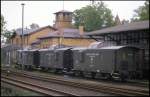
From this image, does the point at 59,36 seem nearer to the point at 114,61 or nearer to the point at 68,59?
the point at 68,59

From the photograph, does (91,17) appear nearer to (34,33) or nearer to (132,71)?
(34,33)

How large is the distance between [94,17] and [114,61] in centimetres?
8185

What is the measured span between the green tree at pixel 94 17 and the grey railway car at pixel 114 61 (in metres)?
75.7

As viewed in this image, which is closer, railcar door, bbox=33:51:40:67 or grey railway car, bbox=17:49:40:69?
railcar door, bbox=33:51:40:67

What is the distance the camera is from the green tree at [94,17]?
112m

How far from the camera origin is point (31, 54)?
53.7 metres

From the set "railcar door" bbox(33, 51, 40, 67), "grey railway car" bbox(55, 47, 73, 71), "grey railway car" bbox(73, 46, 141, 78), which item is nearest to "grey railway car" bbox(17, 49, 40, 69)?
"railcar door" bbox(33, 51, 40, 67)

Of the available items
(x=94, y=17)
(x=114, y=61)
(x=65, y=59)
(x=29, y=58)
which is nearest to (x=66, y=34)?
(x=94, y=17)

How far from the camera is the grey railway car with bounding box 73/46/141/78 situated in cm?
3156

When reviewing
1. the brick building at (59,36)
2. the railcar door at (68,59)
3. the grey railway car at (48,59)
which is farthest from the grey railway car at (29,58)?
the brick building at (59,36)

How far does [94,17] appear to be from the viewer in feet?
370

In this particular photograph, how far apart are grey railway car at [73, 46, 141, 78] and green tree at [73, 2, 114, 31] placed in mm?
75747

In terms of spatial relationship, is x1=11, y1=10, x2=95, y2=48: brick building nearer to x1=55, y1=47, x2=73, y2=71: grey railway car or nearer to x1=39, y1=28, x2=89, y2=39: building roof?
x1=39, y1=28, x2=89, y2=39: building roof

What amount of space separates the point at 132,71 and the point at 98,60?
322cm
